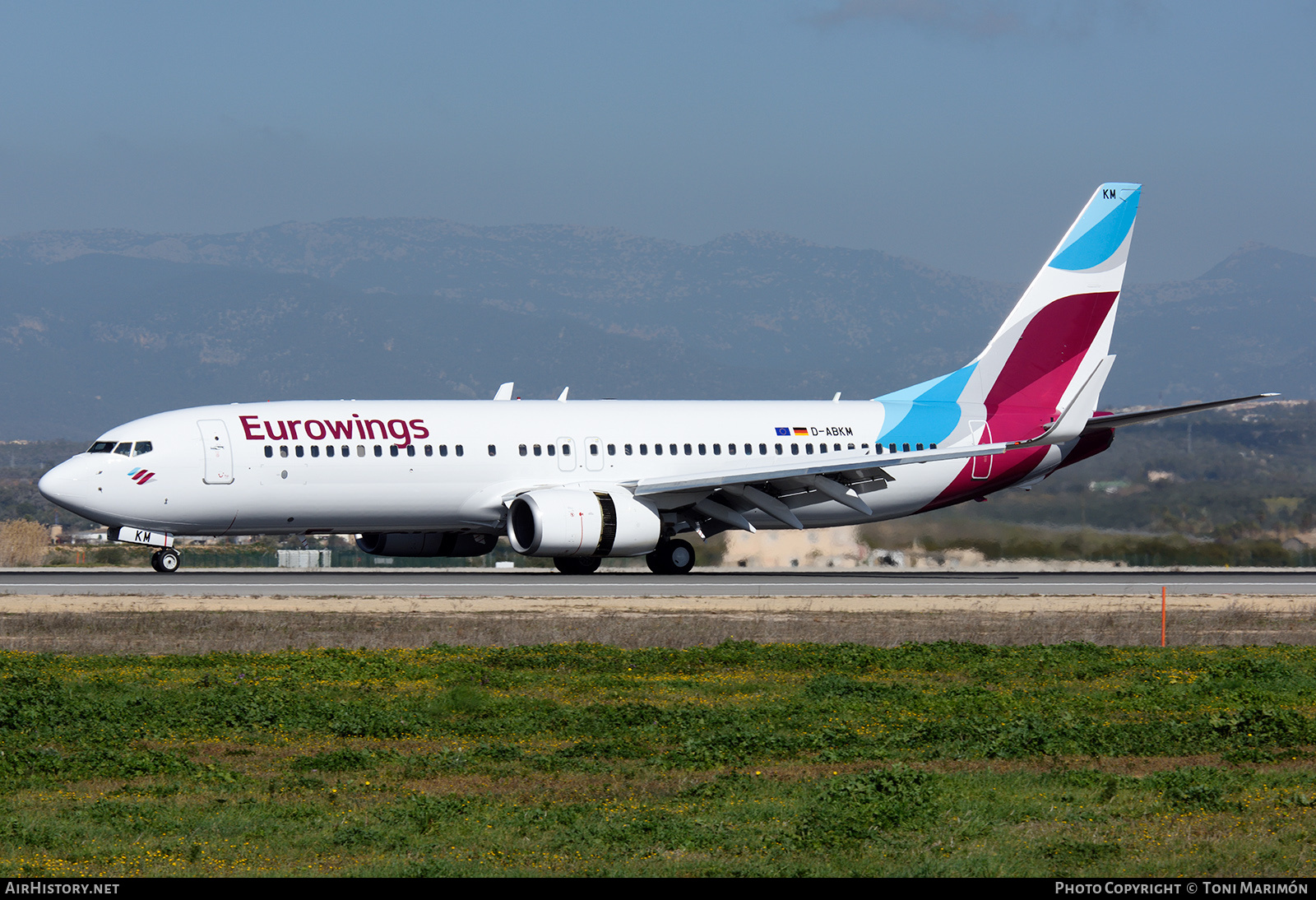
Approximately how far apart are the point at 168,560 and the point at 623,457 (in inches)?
464

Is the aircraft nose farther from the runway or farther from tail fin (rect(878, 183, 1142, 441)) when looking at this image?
tail fin (rect(878, 183, 1142, 441))

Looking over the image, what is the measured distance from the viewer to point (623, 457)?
42594 millimetres

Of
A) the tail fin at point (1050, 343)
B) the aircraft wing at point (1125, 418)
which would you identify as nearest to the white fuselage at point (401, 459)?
the tail fin at point (1050, 343)

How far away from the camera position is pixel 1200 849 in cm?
1154

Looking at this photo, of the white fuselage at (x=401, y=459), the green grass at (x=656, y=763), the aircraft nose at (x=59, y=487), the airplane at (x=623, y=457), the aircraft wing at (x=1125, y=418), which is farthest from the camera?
the aircraft wing at (x=1125, y=418)

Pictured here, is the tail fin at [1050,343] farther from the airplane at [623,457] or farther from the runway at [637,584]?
the runway at [637,584]

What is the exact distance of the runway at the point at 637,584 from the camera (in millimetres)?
36031

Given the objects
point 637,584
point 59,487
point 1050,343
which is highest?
point 1050,343

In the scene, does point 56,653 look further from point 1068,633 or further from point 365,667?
point 1068,633

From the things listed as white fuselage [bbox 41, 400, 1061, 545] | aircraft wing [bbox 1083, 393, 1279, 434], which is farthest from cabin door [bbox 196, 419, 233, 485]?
aircraft wing [bbox 1083, 393, 1279, 434]

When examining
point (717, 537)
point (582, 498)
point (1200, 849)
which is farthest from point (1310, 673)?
point (717, 537)

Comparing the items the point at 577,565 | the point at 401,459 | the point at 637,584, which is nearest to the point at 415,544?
the point at 401,459

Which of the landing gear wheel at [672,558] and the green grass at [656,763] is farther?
the landing gear wheel at [672,558]

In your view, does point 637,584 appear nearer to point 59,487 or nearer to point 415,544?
point 415,544
